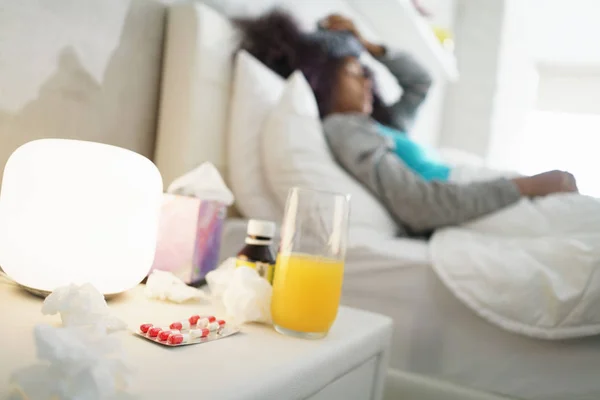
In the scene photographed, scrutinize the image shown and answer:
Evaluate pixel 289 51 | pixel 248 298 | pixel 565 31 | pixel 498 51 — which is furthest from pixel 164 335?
pixel 565 31

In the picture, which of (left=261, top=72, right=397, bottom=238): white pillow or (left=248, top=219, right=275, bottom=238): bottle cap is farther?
(left=261, top=72, right=397, bottom=238): white pillow

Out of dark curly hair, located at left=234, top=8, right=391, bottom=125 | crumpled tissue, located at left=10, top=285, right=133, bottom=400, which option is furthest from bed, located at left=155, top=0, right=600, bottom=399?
crumpled tissue, located at left=10, top=285, right=133, bottom=400

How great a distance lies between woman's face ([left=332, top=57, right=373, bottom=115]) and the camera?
1.59 m

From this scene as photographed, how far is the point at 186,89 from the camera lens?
111cm

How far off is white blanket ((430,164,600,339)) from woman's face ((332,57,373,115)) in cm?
64

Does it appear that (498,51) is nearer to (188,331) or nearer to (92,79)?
(92,79)

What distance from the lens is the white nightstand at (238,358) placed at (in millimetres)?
428

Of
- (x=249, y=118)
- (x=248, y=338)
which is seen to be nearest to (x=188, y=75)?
(x=249, y=118)

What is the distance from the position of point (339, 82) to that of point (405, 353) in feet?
2.98

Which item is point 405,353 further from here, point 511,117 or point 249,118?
point 511,117

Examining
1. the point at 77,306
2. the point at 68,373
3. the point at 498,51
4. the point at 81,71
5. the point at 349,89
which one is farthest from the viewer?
the point at 498,51

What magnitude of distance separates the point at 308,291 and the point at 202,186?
1.17 feet

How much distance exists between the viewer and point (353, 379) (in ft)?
2.07

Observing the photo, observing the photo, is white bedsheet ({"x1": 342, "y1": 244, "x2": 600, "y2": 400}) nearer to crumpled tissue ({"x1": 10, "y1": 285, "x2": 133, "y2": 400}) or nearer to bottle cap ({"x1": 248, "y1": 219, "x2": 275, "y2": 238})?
bottle cap ({"x1": 248, "y1": 219, "x2": 275, "y2": 238})
